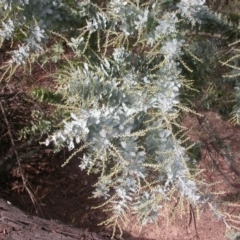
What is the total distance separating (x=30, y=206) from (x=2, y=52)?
101 cm

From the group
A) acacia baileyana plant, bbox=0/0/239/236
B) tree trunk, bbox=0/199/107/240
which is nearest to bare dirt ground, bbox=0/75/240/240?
tree trunk, bbox=0/199/107/240

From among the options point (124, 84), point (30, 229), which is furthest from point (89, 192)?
point (124, 84)

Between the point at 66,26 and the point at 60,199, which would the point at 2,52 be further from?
the point at 66,26

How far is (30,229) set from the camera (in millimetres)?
1502

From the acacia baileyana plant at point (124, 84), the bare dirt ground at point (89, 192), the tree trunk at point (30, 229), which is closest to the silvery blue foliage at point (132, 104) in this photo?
the acacia baileyana plant at point (124, 84)

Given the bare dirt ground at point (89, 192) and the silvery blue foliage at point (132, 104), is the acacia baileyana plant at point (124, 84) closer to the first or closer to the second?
the silvery blue foliage at point (132, 104)

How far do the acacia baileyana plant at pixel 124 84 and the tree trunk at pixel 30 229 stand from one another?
0.52 m

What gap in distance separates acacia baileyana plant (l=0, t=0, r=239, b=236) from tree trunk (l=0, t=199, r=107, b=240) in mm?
522

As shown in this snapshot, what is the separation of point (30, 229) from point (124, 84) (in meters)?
0.76

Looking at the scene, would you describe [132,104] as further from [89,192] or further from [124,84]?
[89,192]

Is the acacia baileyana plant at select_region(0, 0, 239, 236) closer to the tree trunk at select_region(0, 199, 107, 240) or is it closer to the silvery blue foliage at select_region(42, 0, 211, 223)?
the silvery blue foliage at select_region(42, 0, 211, 223)

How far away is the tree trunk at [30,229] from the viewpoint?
4.83 ft

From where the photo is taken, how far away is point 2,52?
8.64ft

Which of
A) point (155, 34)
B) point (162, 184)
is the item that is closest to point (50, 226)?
point (162, 184)
